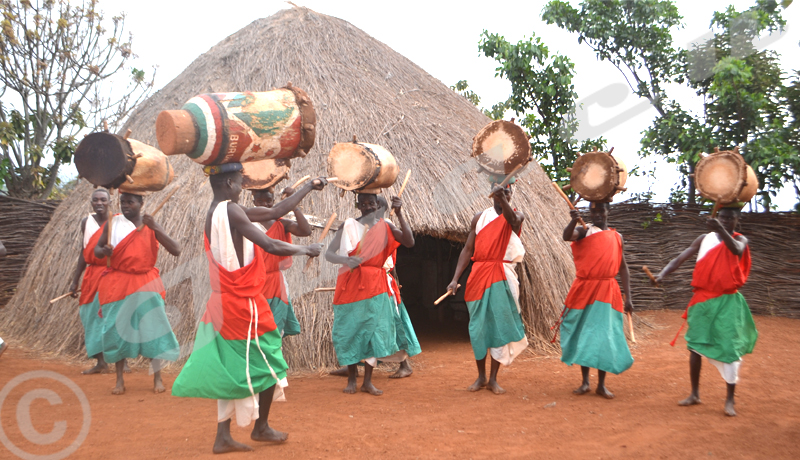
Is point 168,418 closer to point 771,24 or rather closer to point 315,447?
point 315,447

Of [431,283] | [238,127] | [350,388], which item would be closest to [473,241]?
[350,388]

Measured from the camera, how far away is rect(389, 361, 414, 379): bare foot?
570 centimetres

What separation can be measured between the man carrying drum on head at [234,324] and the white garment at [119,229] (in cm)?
208

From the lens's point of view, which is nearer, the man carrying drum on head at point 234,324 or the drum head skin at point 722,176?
the man carrying drum on head at point 234,324

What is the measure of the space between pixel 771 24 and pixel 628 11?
2.22 m

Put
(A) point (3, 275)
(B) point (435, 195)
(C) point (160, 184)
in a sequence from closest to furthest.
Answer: (C) point (160, 184) < (B) point (435, 195) < (A) point (3, 275)

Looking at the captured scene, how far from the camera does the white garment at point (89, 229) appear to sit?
5.38 meters

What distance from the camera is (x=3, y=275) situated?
930 cm

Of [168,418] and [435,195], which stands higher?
[435,195]

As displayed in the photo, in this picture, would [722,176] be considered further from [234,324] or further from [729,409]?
[234,324]

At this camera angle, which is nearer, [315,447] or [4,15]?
[315,447]

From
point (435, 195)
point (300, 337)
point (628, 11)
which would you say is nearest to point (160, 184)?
point (300, 337)

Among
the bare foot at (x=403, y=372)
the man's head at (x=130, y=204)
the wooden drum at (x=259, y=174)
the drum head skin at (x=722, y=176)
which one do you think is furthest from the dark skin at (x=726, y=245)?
the man's head at (x=130, y=204)

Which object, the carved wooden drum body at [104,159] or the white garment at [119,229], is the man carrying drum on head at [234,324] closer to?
the carved wooden drum body at [104,159]
